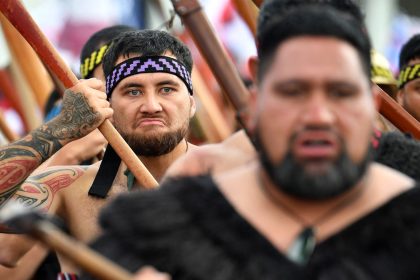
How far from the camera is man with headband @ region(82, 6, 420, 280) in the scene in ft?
10.2

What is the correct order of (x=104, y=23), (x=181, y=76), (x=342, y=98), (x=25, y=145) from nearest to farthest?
1. (x=342, y=98)
2. (x=25, y=145)
3. (x=181, y=76)
4. (x=104, y=23)

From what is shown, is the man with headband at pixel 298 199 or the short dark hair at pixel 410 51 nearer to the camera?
the man with headband at pixel 298 199

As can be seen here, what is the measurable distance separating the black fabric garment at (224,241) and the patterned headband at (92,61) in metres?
3.51

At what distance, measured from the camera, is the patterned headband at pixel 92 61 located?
6797 mm

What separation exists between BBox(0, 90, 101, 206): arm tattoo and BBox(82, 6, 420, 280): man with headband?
1.79 m

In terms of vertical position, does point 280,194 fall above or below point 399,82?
above

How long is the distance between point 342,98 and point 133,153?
218 cm

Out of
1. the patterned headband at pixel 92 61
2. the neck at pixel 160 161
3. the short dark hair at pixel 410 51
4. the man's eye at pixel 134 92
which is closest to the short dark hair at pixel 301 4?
the neck at pixel 160 161

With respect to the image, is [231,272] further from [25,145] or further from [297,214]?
[25,145]

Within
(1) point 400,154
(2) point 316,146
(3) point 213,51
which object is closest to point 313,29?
(2) point 316,146

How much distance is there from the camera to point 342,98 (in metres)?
3.13

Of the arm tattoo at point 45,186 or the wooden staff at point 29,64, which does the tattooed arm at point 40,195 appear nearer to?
the arm tattoo at point 45,186

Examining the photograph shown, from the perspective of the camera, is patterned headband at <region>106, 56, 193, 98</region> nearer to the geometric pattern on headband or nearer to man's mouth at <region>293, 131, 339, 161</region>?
the geometric pattern on headband

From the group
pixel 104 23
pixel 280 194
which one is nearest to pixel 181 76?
pixel 280 194
